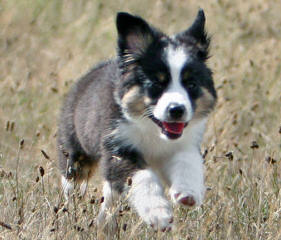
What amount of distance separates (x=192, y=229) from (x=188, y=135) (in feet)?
2.60

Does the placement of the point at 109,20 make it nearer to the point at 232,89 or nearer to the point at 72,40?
the point at 72,40

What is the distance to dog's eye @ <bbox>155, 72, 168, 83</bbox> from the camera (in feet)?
18.0

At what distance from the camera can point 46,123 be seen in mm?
9336

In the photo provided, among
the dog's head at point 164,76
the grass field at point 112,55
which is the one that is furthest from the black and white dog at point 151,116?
the grass field at point 112,55

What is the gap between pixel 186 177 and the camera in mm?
5355

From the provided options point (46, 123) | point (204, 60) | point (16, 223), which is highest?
point (204, 60)

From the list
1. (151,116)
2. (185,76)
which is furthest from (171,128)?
(185,76)

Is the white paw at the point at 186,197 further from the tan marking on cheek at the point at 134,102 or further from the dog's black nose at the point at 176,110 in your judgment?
the tan marking on cheek at the point at 134,102

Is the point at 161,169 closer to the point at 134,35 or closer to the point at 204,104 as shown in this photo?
the point at 204,104

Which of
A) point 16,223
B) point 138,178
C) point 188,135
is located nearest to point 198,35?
point 188,135

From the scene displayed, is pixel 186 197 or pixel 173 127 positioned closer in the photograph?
pixel 186 197

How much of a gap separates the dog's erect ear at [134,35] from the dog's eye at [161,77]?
1.13 ft

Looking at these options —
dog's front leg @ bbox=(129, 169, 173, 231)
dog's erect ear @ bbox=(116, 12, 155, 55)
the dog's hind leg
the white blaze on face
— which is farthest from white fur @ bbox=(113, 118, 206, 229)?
dog's erect ear @ bbox=(116, 12, 155, 55)

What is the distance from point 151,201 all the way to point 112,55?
17.4ft
